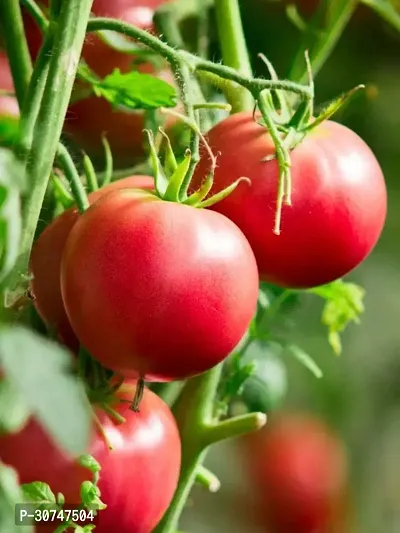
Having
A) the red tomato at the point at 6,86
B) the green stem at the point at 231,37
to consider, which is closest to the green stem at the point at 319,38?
the green stem at the point at 231,37

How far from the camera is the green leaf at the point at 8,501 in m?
0.25

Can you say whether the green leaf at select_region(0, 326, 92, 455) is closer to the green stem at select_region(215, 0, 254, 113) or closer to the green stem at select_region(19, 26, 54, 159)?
the green stem at select_region(19, 26, 54, 159)

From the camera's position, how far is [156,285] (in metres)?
0.37

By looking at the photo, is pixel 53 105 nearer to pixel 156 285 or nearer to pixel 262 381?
pixel 156 285

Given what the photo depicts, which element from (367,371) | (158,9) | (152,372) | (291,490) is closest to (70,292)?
(152,372)

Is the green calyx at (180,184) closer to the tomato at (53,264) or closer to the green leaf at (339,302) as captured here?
the tomato at (53,264)

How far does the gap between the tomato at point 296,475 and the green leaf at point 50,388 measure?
26.8 inches

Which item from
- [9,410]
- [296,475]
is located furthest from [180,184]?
[296,475]

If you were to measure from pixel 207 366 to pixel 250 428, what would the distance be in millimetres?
107

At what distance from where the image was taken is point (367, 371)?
3.20 ft

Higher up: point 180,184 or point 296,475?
point 180,184

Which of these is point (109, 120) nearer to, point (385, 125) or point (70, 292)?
point (70, 292)

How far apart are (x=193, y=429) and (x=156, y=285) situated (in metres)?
0.19

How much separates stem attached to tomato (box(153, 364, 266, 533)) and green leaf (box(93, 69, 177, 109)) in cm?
20
